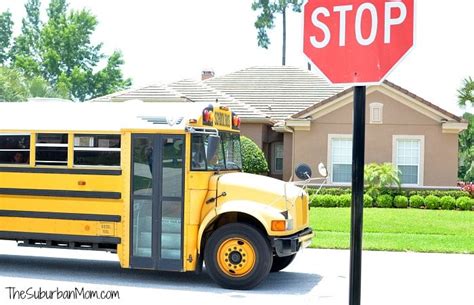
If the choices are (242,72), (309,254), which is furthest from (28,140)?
(242,72)

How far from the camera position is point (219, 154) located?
9.70 metres

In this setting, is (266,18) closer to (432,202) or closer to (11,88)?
(11,88)

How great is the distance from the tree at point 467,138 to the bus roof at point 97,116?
2429 centimetres

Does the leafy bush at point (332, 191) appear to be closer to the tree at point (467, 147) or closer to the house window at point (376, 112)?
the house window at point (376, 112)

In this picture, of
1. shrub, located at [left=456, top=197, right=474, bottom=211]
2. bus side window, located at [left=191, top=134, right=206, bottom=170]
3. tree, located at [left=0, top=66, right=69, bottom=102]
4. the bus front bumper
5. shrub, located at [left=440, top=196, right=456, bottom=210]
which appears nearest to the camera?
the bus front bumper

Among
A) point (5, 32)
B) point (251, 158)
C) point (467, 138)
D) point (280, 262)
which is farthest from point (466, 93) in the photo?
point (5, 32)

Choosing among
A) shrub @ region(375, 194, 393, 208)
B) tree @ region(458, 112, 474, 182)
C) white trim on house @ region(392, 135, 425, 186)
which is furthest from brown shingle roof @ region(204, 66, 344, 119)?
tree @ region(458, 112, 474, 182)

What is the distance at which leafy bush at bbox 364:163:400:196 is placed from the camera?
2289cm

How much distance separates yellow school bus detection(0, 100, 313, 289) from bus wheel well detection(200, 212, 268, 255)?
0.01m

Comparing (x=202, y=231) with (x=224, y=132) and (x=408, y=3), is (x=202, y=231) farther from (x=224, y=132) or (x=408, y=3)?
(x=408, y=3)

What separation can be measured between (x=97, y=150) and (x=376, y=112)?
54.4 ft

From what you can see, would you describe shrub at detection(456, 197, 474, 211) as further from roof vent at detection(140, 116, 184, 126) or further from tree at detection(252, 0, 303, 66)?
tree at detection(252, 0, 303, 66)

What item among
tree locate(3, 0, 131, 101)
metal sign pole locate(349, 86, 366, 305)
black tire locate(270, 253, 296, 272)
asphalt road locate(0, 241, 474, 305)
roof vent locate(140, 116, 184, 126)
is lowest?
asphalt road locate(0, 241, 474, 305)

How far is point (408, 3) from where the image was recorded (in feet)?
8.23
